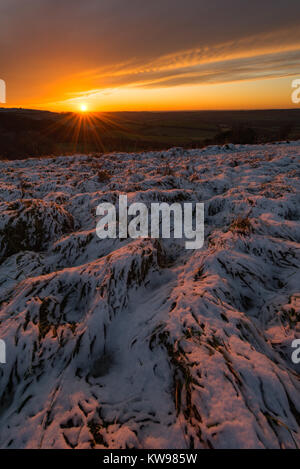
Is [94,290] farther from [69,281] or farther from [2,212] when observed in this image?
[2,212]

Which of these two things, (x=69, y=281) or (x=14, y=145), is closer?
(x=69, y=281)

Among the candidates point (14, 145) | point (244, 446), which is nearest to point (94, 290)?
point (244, 446)

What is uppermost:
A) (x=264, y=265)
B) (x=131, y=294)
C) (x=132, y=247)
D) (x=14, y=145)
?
(x=14, y=145)

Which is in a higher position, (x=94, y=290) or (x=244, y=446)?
(x=94, y=290)

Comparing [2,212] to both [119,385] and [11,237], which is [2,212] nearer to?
[11,237]
